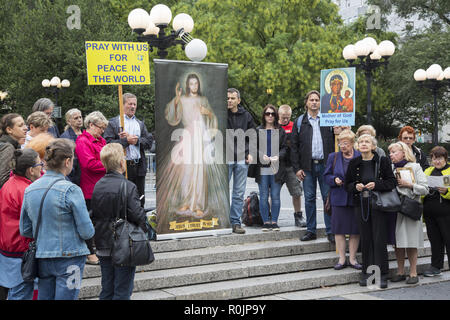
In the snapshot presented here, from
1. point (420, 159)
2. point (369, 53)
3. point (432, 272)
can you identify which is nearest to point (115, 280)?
point (432, 272)

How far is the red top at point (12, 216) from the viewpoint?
15.1 feet

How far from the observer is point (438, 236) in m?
7.43

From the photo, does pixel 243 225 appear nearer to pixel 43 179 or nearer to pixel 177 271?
pixel 177 271

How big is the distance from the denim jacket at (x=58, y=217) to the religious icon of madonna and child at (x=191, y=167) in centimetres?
292

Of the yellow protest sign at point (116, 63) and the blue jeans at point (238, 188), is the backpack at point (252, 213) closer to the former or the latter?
the blue jeans at point (238, 188)

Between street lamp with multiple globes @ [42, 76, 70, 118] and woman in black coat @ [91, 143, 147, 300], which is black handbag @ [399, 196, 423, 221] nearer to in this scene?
woman in black coat @ [91, 143, 147, 300]

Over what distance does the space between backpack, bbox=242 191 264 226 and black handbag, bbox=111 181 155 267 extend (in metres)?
3.74

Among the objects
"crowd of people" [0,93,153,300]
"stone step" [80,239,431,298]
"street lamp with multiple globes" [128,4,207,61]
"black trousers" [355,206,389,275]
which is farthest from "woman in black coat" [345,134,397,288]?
"street lamp with multiple globes" [128,4,207,61]

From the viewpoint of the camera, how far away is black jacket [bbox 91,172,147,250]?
4.76 m

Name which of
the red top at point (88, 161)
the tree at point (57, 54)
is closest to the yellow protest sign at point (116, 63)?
the red top at point (88, 161)

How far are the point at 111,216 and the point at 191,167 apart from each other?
277 centimetres

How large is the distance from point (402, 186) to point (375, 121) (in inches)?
1152

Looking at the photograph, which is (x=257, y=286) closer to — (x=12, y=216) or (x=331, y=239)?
(x=331, y=239)

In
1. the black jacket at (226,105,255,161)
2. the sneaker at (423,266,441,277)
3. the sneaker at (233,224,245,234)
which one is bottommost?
the sneaker at (423,266,441,277)
